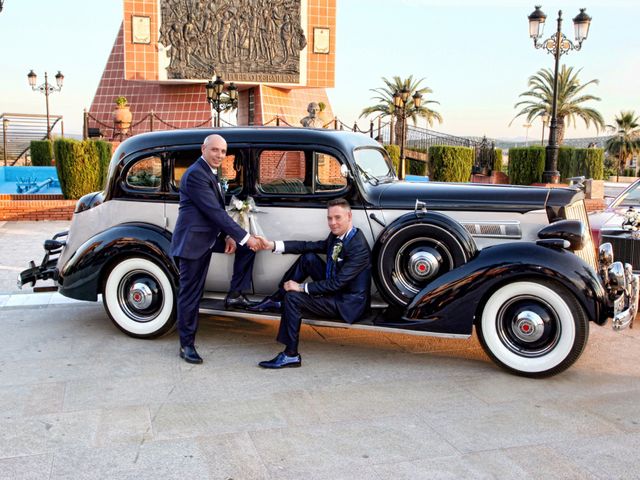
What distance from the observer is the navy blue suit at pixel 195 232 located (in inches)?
195

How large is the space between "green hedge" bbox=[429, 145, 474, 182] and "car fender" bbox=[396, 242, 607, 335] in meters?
16.7

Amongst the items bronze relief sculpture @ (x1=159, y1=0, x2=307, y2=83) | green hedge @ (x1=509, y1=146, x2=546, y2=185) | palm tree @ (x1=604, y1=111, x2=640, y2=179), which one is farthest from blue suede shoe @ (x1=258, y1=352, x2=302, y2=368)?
palm tree @ (x1=604, y1=111, x2=640, y2=179)

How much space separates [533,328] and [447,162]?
17.1 meters

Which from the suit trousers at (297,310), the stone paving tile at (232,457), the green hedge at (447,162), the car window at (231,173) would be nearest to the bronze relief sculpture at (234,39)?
the green hedge at (447,162)

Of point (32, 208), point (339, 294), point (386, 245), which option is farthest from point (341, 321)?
point (32, 208)

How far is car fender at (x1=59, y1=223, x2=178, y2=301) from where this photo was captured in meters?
5.52

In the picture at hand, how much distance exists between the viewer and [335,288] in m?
4.87

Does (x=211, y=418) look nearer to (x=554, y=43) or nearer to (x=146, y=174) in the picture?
(x=146, y=174)

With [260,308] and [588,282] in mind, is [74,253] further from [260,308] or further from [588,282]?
[588,282]

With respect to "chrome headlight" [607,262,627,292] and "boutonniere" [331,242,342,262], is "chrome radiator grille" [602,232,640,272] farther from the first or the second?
"boutonniere" [331,242,342,262]

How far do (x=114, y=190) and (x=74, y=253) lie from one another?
0.73 meters

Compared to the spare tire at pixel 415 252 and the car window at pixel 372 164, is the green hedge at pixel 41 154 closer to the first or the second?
the car window at pixel 372 164

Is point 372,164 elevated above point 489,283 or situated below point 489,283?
above

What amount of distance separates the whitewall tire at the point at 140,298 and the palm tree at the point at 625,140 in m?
57.8
